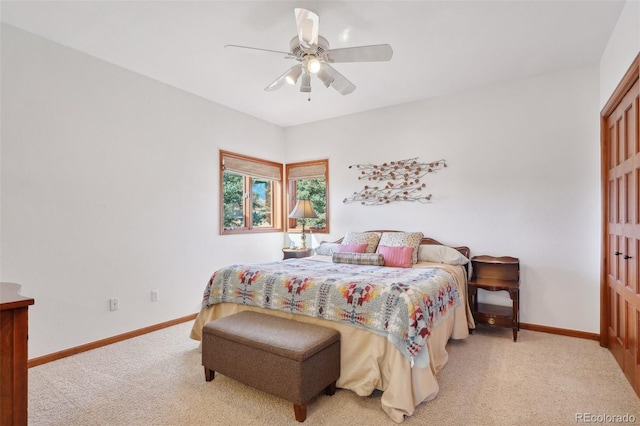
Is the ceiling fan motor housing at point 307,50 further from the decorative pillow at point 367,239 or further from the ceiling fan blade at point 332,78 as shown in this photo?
the decorative pillow at point 367,239

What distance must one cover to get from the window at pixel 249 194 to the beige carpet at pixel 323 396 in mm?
2060

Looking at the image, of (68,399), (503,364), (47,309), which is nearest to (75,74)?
(47,309)

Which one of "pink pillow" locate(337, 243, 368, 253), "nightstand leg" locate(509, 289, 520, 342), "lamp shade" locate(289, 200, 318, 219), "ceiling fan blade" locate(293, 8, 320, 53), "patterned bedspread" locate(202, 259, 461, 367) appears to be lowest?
"nightstand leg" locate(509, 289, 520, 342)

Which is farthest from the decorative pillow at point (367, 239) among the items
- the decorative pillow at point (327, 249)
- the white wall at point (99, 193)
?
the white wall at point (99, 193)

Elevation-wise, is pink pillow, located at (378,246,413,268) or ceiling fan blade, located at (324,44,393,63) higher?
ceiling fan blade, located at (324,44,393,63)

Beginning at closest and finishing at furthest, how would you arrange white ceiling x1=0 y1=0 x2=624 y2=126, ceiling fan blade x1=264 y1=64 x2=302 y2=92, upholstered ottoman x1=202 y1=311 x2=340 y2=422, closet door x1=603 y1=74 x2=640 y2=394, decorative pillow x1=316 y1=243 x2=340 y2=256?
upholstered ottoman x1=202 y1=311 x2=340 y2=422, closet door x1=603 y1=74 x2=640 y2=394, white ceiling x1=0 y1=0 x2=624 y2=126, ceiling fan blade x1=264 y1=64 x2=302 y2=92, decorative pillow x1=316 y1=243 x2=340 y2=256

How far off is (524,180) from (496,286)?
3.93 ft

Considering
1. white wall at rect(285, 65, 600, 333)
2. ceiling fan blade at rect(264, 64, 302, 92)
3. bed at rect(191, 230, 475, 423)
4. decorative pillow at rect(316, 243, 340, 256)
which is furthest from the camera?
decorative pillow at rect(316, 243, 340, 256)

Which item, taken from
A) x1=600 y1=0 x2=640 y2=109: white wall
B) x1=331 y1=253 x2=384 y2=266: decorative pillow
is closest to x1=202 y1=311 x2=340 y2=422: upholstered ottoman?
x1=331 y1=253 x2=384 y2=266: decorative pillow

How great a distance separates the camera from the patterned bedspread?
6.80 ft

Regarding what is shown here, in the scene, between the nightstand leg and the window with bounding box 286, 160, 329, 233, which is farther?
the window with bounding box 286, 160, 329, 233

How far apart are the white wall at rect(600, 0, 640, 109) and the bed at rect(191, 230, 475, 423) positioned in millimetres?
1993

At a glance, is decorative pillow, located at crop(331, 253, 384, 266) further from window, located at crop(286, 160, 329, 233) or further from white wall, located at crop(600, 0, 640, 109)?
white wall, located at crop(600, 0, 640, 109)

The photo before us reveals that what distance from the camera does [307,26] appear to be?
6.89 ft
